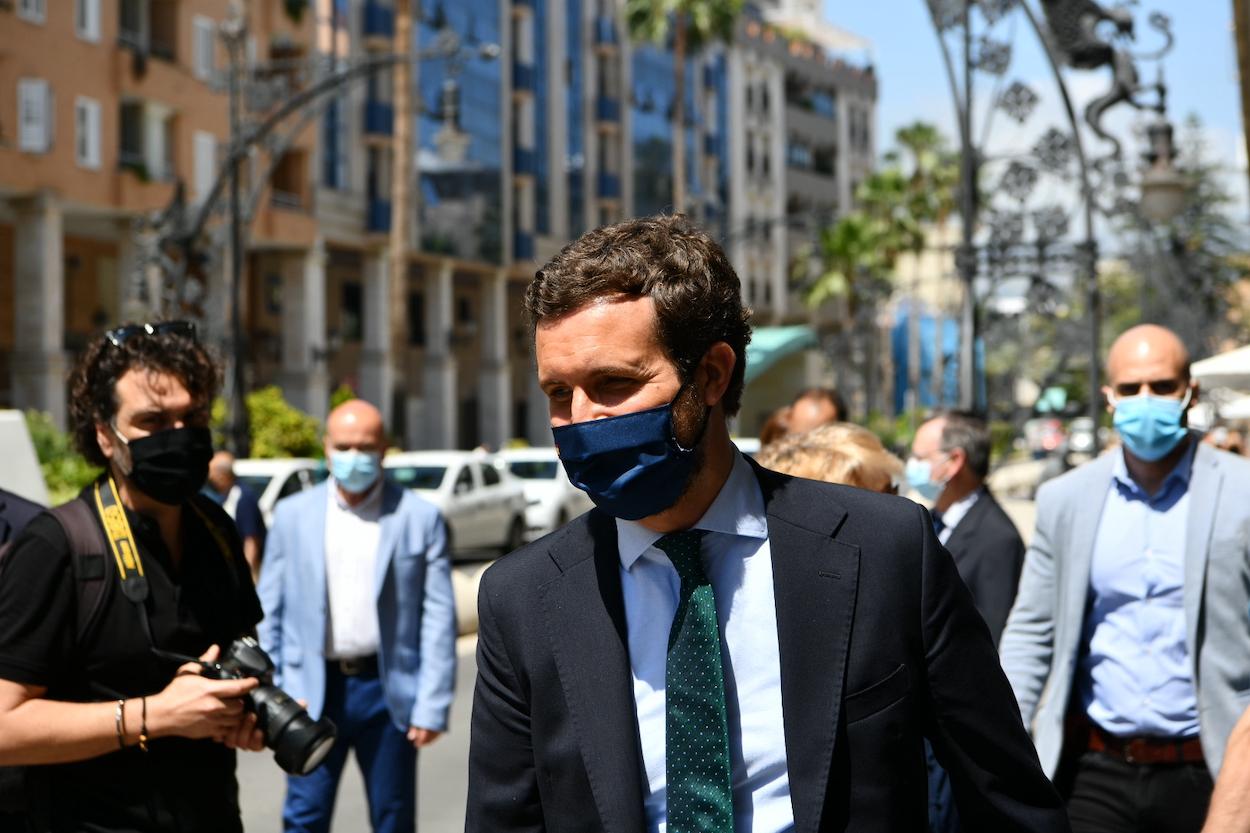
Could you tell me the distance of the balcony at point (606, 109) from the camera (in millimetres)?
65125

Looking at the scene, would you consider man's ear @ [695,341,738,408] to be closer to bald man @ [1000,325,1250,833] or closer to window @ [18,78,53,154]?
bald man @ [1000,325,1250,833]

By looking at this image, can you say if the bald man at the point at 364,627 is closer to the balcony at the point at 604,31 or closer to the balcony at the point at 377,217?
the balcony at the point at 377,217

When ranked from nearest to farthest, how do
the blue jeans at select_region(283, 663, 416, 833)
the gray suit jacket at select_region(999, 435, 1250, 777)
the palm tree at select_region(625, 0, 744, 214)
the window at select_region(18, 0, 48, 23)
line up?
the gray suit jacket at select_region(999, 435, 1250, 777)
the blue jeans at select_region(283, 663, 416, 833)
the window at select_region(18, 0, 48, 23)
the palm tree at select_region(625, 0, 744, 214)

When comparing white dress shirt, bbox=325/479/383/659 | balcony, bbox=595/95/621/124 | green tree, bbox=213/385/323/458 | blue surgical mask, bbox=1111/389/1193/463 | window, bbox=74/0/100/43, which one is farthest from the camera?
balcony, bbox=595/95/621/124

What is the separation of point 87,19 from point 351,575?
31218 millimetres

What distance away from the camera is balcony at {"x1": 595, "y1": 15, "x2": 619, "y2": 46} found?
64562mm

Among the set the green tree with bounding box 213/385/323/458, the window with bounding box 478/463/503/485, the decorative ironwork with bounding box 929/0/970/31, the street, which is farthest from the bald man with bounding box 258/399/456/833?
the green tree with bounding box 213/385/323/458

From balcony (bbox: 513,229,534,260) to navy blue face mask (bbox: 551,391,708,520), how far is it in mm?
54990

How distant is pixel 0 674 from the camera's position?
12.2 feet

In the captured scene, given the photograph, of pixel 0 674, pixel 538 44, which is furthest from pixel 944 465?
pixel 538 44

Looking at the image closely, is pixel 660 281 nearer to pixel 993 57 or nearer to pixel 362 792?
pixel 362 792

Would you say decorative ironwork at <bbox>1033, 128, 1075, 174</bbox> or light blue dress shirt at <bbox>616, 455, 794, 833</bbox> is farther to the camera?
decorative ironwork at <bbox>1033, 128, 1075, 174</bbox>

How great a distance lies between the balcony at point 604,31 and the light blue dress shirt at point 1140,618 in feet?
201

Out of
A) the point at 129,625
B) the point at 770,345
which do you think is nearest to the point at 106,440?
the point at 129,625
